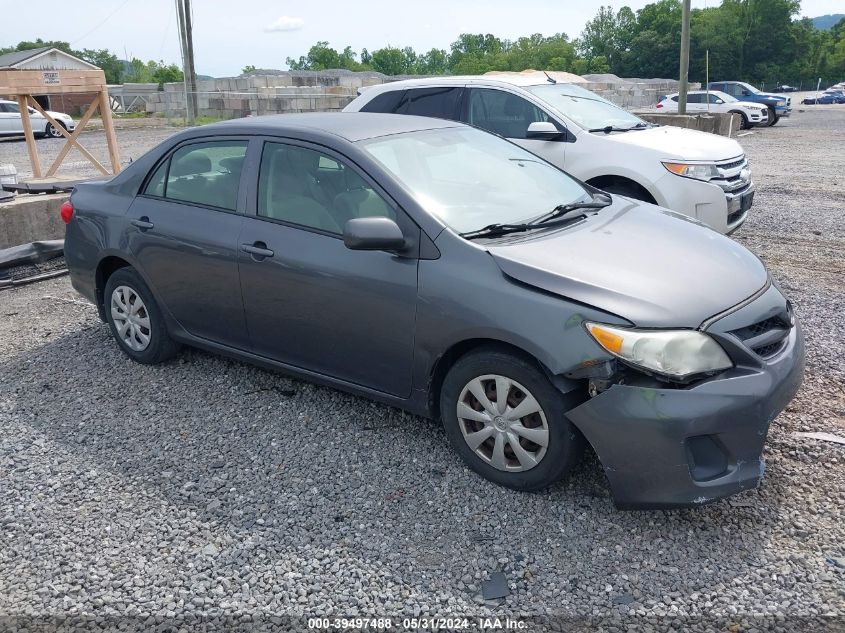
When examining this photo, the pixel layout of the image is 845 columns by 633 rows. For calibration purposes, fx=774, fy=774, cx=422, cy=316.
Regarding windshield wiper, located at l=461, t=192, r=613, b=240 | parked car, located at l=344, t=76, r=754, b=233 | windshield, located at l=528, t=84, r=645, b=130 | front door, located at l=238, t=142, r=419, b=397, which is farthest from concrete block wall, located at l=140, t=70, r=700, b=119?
front door, located at l=238, t=142, r=419, b=397

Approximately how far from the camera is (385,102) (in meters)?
8.71

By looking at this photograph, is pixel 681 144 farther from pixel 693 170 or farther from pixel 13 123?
pixel 13 123

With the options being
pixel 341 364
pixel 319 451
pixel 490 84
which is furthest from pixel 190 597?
pixel 490 84

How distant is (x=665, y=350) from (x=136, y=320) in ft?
11.8

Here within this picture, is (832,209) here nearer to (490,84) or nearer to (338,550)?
(490,84)

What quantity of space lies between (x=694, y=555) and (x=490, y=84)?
6122mm

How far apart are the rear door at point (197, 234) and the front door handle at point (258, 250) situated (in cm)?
12

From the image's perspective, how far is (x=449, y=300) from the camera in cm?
359

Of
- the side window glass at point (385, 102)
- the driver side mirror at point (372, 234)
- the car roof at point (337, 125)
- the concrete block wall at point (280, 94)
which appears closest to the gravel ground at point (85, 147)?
the concrete block wall at point (280, 94)

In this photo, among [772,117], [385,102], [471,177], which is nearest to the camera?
[471,177]

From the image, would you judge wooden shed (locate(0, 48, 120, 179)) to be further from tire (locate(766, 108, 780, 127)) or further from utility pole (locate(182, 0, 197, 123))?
tire (locate(766, 108, 780, 127))

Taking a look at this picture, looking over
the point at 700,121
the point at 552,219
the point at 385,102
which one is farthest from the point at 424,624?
the point at 700,121

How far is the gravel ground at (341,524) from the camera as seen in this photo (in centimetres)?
294

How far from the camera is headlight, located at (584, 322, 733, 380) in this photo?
3129 mm
